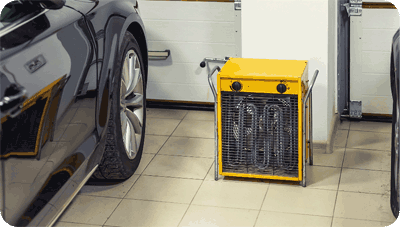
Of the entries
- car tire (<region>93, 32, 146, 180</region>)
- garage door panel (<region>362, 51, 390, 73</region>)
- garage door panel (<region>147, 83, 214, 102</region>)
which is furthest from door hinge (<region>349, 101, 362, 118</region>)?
car tire (<region>93, 32, 146, 180</region>)

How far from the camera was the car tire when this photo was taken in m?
2.94

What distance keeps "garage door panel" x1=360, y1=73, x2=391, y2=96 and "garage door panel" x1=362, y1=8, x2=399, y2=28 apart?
416mm

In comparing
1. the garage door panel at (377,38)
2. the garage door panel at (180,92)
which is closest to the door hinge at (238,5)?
the garage door panel at (180,92)

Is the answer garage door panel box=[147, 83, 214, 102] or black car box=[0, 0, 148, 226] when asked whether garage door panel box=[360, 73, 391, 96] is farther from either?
Result: black car box=[0, 0, 148, 226]

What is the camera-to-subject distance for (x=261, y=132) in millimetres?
3215

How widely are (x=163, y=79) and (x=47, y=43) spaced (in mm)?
2696

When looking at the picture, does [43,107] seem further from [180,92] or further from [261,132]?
[180,92]

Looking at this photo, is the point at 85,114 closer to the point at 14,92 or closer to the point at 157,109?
the point at 14,92

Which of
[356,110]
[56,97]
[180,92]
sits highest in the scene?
[56,97]

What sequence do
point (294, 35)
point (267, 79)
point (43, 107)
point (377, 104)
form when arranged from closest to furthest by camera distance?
point (43, 107)
point (267, 79)
point (294, 35)
point (377, 104)

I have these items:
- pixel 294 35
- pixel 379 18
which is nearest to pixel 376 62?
pixel 379 18

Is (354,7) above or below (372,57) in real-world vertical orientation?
above

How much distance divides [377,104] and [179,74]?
1.76 meters

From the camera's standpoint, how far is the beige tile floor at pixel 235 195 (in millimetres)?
2916
